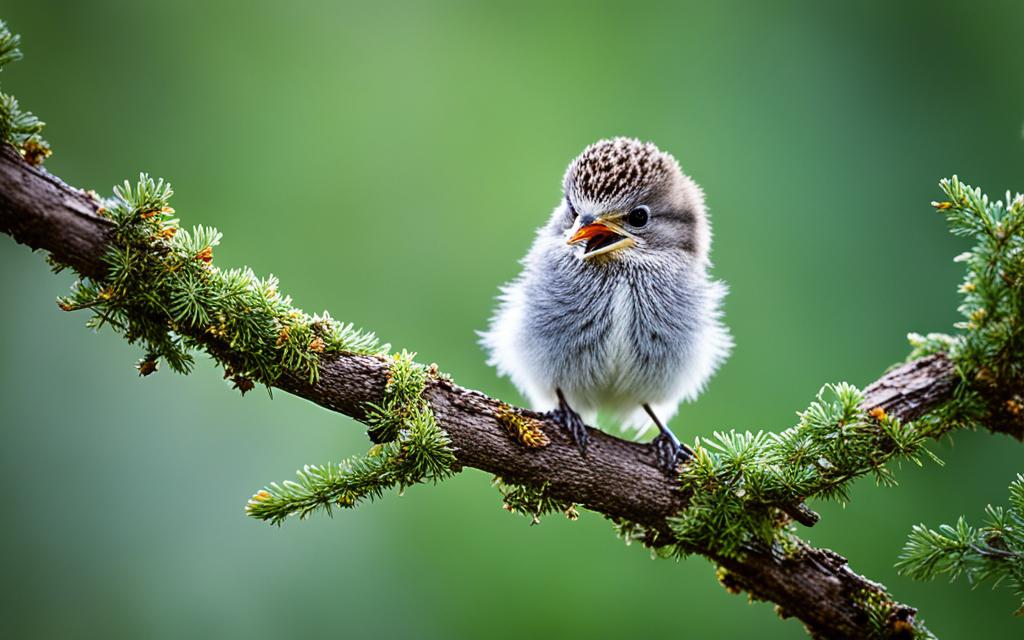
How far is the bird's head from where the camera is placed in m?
3.75

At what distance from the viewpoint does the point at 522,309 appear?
3.91 metres

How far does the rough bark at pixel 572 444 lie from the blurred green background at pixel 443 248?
2.58 metres

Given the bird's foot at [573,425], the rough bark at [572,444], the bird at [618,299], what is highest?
the bird at [618,299]

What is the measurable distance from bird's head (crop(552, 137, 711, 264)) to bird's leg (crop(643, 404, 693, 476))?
796mm

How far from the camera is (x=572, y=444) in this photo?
122 inches

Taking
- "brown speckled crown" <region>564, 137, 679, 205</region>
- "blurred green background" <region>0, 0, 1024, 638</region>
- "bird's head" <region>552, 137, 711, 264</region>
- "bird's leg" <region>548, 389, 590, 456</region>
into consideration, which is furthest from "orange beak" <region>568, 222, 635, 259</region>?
"blurred green background" <region>0, 0, 1024, 638</region>

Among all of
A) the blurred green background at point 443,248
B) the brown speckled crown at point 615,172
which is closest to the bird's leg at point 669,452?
the brown speckled crown at point 615,172

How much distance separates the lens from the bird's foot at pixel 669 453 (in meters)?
3.08

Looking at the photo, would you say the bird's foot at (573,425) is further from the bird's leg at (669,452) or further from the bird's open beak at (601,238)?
the bird's open beak at (601,238)

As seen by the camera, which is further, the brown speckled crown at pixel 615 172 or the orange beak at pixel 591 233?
the brown speckled crown at pixel 615 172

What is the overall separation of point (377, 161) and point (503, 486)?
13.7ft

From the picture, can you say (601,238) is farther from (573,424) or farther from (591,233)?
(573,424)

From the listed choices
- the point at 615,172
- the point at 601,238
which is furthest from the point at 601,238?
the point at 615,172

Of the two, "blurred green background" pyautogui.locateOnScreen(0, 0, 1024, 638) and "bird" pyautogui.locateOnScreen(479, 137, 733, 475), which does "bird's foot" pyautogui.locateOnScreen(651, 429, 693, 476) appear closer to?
"bird" pyautogui.locateOnScreen(479, 137, 733, 475)
